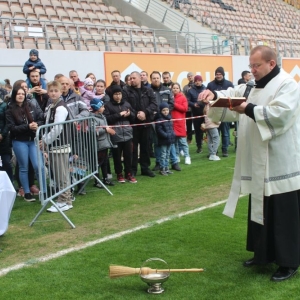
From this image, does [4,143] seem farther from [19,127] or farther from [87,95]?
[87,95]

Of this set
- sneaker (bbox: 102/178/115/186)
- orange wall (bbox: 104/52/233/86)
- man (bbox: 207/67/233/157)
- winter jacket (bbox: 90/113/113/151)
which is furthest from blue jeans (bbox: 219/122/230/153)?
winter jacket (bbox: 90/113/113/151)

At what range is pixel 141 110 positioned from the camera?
29.8ft

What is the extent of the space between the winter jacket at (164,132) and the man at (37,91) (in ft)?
7.41

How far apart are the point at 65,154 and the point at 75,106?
3.94ft

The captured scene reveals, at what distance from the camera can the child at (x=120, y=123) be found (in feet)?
28.2

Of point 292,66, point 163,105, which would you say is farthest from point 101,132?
point 292,66

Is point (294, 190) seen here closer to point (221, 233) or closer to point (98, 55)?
point (221, 233)

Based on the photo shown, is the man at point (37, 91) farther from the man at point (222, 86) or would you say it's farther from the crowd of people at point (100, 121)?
the man at point (222, 86)

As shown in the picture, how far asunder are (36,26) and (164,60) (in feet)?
13.4

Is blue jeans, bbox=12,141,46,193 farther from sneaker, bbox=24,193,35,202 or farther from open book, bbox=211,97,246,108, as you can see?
open book, bbox=211,97,246,108

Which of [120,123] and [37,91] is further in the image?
[120,123]

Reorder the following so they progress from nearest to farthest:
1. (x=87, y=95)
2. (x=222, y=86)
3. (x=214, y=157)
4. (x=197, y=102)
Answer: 1. (x=87, y=95)
2. (x=214, y=157)
3. (x=222, y=86)
4. (x=197, y=102)

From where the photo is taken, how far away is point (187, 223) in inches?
240

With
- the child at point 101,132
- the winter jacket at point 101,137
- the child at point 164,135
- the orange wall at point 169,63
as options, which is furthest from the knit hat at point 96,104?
the orange wall at point 169,63
